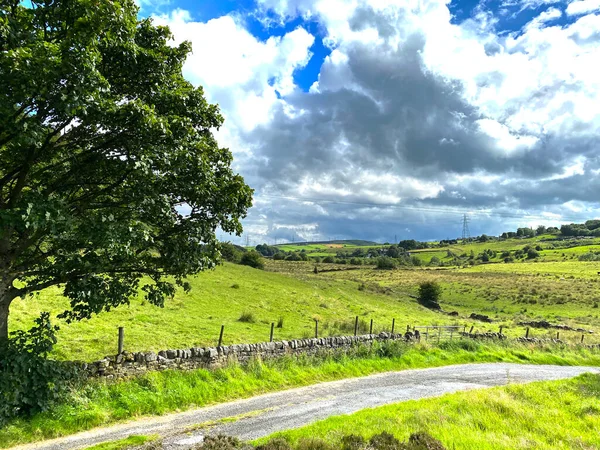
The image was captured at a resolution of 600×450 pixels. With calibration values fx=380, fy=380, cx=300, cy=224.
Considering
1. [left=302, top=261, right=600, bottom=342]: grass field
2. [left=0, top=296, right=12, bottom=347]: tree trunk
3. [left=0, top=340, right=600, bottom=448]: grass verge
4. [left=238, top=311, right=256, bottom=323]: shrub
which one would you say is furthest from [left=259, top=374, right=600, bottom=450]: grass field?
[left=302, top=261, right=600, bottom=342]: grass field

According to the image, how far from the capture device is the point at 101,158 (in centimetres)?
1029

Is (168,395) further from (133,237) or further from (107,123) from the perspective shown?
(107,123)

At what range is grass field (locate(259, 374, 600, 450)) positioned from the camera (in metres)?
9.88

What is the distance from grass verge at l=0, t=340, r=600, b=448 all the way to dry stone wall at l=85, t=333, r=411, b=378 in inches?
13.4

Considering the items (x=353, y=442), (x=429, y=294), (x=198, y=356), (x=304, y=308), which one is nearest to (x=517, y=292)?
(x=429, y=294)

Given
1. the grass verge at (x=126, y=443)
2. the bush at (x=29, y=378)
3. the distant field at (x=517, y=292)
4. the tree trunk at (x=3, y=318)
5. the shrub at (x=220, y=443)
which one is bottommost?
the distant field at (x=517, y=292)

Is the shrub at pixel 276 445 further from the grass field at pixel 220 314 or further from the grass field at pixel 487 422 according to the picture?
the grass field at pixel 220 314

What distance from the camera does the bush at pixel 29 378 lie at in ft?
33.8

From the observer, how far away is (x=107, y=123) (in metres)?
9.24

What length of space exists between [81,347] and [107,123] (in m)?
13.2

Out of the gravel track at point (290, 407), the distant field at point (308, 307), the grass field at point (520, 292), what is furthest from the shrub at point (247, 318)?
the grass field at point (520, 292)

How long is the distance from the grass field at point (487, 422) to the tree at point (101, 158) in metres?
6.59

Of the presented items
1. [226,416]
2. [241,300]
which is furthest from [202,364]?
[241,300]

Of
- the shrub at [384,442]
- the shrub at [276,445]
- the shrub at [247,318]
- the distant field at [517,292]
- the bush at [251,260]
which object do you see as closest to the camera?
the shrub at [276,445]
